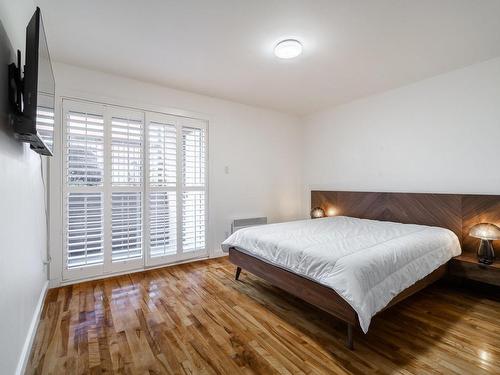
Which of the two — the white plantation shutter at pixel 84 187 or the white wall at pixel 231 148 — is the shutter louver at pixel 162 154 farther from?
the white plantation shutter at pixel 84 187

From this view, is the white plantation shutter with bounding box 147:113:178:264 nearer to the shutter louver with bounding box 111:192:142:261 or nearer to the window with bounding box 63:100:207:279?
the window with bounding box 63:100:207:279

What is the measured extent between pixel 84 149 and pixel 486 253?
443cm

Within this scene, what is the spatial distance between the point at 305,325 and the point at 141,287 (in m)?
1.81

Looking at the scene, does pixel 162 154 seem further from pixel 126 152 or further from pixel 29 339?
pixel 29 339

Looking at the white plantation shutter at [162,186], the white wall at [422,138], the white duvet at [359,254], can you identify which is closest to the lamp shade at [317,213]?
the white wall at [422,138]

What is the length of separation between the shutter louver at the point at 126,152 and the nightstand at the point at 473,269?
3.76 metres

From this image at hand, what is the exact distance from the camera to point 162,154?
129 inches

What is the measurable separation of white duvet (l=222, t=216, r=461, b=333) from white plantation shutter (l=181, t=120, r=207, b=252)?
0.90 m

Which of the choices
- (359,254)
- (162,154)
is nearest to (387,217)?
(359,254)

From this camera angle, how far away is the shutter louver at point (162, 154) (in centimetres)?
322

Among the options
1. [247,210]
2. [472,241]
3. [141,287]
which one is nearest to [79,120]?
[141,287]

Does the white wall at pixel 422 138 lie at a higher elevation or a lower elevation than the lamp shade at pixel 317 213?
higher

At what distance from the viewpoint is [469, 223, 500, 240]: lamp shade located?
2378 mm

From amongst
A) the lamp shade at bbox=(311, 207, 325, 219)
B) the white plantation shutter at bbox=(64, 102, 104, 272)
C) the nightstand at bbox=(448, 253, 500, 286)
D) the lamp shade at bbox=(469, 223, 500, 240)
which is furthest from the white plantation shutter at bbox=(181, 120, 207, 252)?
the lamp shade at bbox=(469, 223, 500, 240)
